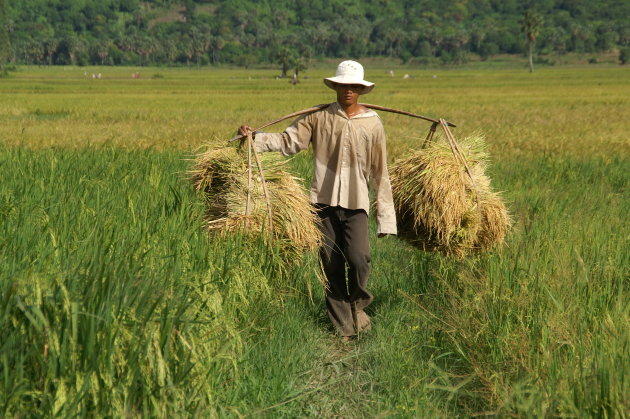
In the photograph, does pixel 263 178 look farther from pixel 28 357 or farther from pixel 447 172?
pixel 28 357

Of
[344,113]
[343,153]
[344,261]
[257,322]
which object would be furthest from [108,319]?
[344,261]

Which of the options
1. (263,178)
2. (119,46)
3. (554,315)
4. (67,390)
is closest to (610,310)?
(554,315)

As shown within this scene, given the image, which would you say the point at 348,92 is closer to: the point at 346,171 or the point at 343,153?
the point at 343,153

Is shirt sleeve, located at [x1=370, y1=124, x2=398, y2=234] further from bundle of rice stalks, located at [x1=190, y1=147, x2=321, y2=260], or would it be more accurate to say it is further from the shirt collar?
bundle of rice stalks, located at [x1=190, y1=147, x2=321, y2=260]

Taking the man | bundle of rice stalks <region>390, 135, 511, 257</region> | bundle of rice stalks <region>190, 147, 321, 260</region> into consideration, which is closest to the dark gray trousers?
the man

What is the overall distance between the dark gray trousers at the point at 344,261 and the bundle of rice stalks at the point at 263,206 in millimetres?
112

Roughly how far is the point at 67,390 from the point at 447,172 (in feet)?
10.1

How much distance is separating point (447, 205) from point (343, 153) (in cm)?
73

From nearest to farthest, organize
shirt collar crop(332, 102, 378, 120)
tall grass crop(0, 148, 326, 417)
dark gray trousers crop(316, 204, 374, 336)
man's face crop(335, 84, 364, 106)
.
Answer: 1. tall grass crop(0, 148, 326, 417)
2. man's face crop(335, 84, 364, 106)
3. shirt collar crop(332, 102, 378, 120)
4. dark gray trousers crop(316, 204, 374, 336)

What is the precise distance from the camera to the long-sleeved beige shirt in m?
5.18

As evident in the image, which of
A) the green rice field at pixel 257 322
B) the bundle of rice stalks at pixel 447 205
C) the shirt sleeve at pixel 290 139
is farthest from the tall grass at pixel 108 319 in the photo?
the bundle of rice stalks at pixel 447 205

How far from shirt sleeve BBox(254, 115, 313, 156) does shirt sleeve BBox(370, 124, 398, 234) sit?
17.4 inches

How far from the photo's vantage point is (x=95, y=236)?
3.94 metres

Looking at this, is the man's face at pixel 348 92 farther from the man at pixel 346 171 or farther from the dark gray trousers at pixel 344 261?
the dark gray trousers at pixel 344 261
